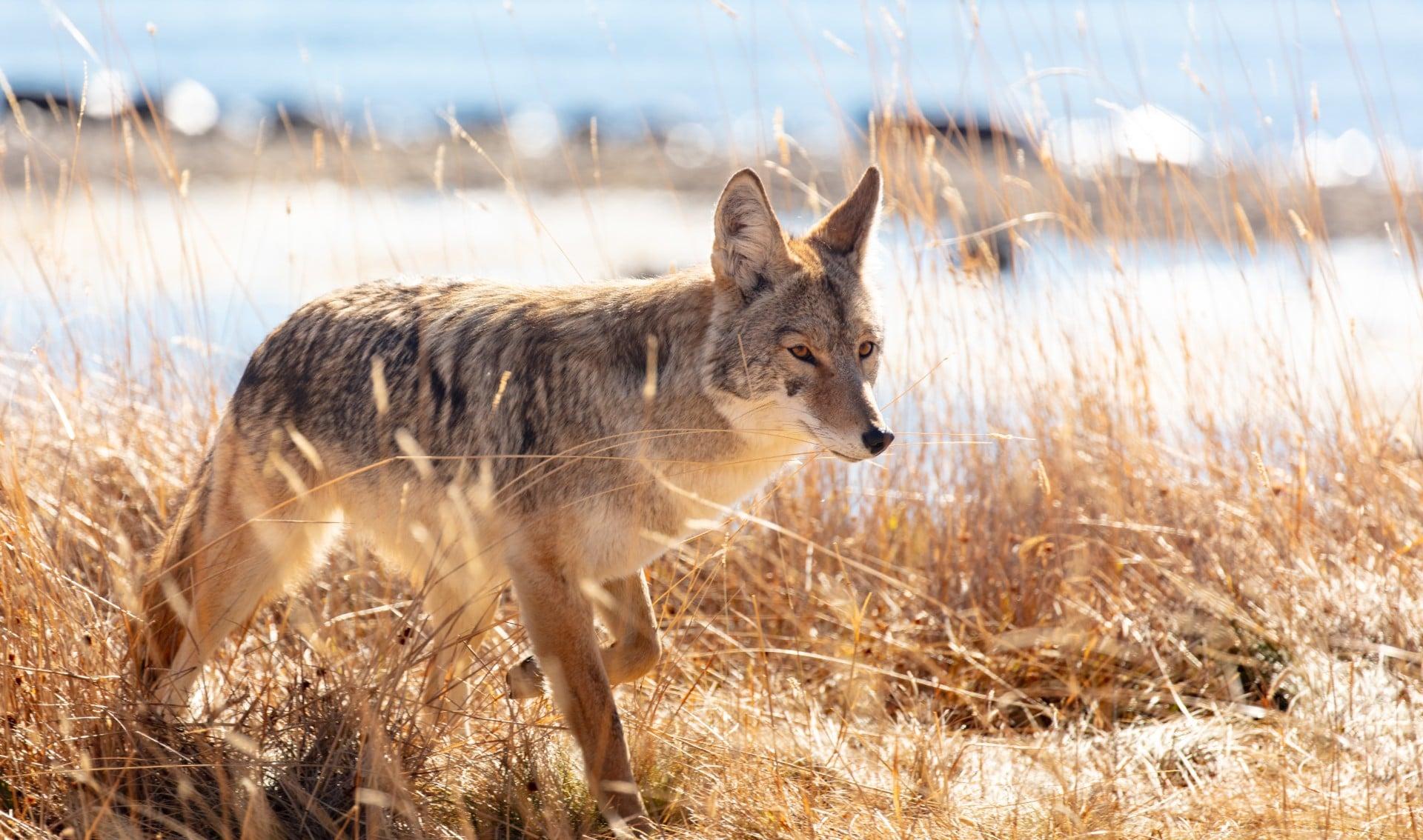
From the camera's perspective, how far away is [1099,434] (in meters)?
5.21

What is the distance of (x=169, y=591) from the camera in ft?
11.3

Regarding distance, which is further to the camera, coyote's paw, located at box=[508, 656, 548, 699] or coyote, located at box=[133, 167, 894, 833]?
coyote's paw, located at box=[508, 656, 548, 699]

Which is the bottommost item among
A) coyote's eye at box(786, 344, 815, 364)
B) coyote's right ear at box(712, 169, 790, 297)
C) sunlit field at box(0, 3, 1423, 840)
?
sunlit field at box(0, 3, 1423, 840)

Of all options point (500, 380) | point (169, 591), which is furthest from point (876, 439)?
point (169, 591)

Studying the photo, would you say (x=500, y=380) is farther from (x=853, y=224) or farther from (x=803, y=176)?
(x=803, y=176)

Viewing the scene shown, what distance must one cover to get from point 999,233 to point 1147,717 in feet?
34.2

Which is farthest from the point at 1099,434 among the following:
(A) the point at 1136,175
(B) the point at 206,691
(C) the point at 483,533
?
(B) the point at 206,691

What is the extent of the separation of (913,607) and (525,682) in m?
1.88

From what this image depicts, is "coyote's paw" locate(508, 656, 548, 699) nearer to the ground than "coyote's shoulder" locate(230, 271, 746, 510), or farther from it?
nearer to the ground

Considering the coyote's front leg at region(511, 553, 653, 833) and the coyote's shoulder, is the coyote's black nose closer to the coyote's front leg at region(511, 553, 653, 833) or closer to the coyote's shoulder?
the coyote's shoulder

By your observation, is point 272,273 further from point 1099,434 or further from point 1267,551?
point 1267,551

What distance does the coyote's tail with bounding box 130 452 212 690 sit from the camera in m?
3.30

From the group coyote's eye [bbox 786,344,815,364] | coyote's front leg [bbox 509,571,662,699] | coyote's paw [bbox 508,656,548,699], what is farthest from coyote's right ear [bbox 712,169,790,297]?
coyote's paw [bbox 508,656,548,699]

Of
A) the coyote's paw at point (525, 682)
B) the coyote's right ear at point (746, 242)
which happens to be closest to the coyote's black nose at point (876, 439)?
the coyote's right ear at point (746, 242)
